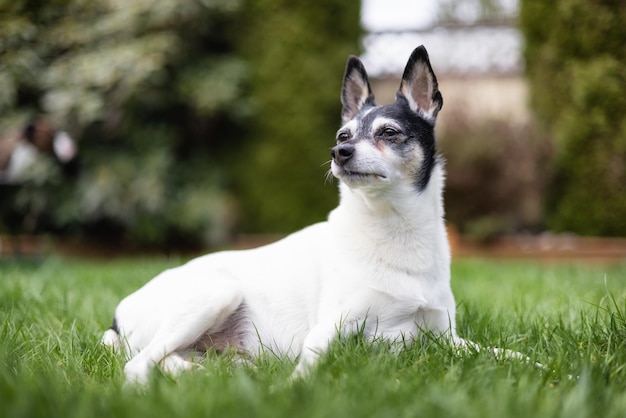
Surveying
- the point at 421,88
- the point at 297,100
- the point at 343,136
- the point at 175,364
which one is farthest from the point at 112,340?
the point at 297,100

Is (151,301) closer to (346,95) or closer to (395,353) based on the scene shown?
(395,353)

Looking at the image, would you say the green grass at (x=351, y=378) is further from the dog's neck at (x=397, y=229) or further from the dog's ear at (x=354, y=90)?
the dog's ear at (x=354, y=90)

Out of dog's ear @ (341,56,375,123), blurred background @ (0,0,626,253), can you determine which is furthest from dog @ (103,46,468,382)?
blurred background @ (0,0,626,253)

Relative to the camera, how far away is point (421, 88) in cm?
291

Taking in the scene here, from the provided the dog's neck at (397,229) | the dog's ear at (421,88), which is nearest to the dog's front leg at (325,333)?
the dog's neck at (397,229)

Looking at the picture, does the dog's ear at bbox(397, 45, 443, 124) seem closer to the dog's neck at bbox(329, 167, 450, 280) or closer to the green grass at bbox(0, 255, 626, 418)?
the dog's neck at bbox(329, 167, 450, 280)

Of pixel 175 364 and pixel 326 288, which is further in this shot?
pixel 326 288

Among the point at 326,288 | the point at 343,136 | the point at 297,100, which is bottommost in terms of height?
the point at 326,288

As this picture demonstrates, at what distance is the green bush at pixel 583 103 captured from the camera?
22.0 feet

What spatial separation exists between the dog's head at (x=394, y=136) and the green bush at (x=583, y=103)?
471 cm

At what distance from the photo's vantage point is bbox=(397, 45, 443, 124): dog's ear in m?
2.82

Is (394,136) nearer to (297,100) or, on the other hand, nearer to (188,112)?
(297,100)

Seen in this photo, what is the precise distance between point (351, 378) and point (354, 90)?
1.72 meters

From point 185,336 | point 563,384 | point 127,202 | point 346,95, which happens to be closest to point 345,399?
point 563,384
